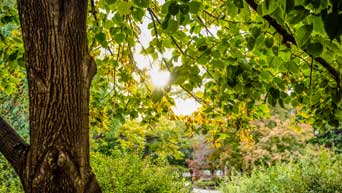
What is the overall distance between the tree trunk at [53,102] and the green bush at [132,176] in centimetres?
445

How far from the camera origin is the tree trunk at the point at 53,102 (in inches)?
65.5

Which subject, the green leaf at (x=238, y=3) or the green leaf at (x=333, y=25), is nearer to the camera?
the green leaf at (x=333, y=25)

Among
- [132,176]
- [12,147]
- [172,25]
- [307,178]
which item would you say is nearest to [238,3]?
[172,25]

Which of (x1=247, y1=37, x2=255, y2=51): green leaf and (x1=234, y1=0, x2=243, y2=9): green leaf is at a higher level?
(x1=234, y1=0, x2=243, y2=9): green leaf

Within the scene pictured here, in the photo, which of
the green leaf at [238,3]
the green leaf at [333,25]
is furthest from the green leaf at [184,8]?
the green leaf at [333,25]

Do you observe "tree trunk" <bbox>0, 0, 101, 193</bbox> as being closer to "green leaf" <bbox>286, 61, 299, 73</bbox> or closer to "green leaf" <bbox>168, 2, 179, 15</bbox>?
"green leaf" <bbox>168, 2, 179, 15</bbox>

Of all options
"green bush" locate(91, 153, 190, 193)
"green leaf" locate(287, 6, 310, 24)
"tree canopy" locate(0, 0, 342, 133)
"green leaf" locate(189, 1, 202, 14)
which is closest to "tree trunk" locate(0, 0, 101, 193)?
"tree canopy" locate(0, 0, 342, 133)

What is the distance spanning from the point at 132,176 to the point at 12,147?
4.92 m

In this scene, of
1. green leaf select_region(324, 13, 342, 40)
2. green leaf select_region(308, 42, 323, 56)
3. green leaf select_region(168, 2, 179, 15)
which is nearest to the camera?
green leaf select_region(324, 13, 342, 40)

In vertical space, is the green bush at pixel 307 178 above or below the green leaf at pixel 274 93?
below

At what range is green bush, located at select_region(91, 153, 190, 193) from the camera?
6266mm

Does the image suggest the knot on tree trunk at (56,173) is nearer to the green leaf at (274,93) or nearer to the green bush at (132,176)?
the green leaf at (274,93)

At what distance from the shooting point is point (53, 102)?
1693 mm

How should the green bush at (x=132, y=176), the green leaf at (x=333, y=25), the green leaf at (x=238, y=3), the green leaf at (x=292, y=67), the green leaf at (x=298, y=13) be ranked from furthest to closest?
1. the green bush at (x=132, y=176)
2. the green leaf at (x=292, y=67)
3. the green leaf at (x=238, y=3)
4. the green leaf at (x=298, y=13)
5. the green leaf at (x=333, y=25)
